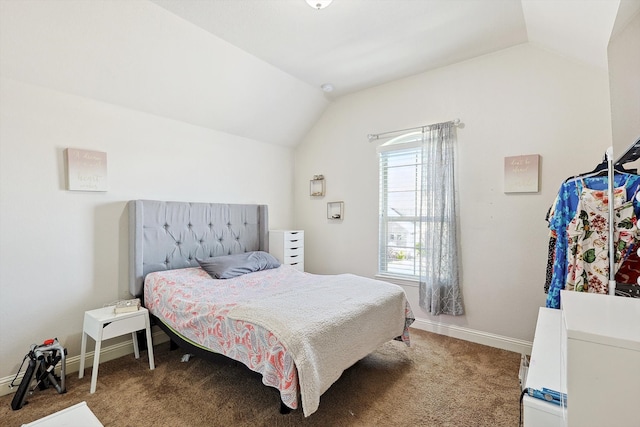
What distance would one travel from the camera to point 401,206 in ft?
11.4

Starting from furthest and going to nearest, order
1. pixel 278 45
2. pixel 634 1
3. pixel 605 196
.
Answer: pixel 278 45 < pixel 605 196 < pixel 634 1

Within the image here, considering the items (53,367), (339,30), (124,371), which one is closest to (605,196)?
(339,30)

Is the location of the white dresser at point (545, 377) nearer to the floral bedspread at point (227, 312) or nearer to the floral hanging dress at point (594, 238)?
the floral hanging dress at point (594, 238)

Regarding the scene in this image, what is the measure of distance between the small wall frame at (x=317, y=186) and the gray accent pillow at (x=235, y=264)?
3.94ft

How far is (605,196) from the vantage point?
5.71 ft

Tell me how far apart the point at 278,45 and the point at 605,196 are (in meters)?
2.62

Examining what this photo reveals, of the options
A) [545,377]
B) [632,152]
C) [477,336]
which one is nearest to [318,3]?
[632,152]

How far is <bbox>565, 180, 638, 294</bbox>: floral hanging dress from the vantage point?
164 cm

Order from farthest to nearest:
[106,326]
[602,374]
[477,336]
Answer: [477,336] → [106,326] → [602,374]

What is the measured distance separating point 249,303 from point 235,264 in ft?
3.43

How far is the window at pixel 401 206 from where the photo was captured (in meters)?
3.34

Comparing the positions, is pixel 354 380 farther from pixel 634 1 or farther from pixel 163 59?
pixel 163 59

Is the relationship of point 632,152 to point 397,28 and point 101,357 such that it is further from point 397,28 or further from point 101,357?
point 101,357

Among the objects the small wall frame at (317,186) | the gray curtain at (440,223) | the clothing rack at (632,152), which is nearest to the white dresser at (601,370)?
the clothing rack at (632,152)
